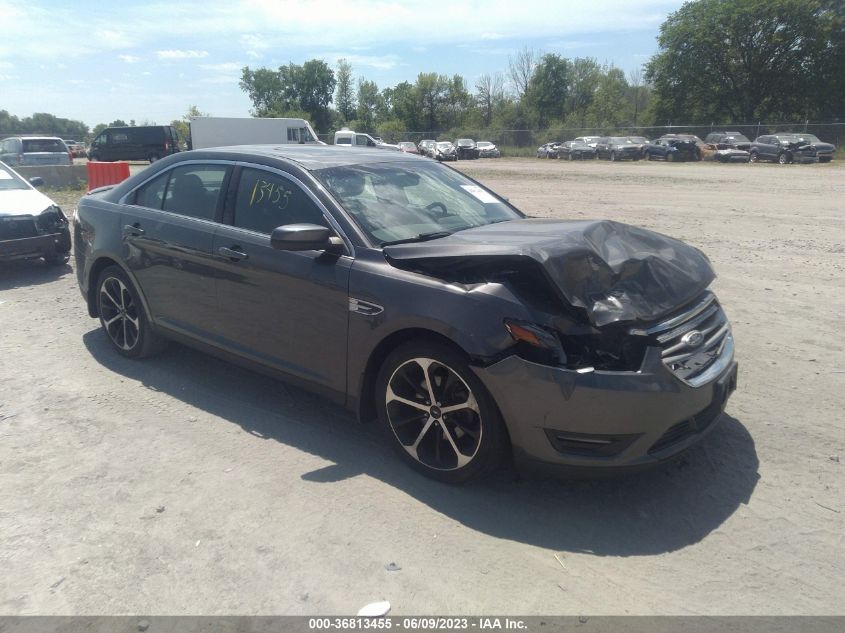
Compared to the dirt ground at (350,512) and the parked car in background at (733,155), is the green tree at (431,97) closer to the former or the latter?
the parked car in background at (733,155)

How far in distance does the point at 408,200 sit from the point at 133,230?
89.9 inches

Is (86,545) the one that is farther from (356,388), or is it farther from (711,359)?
(711,359)

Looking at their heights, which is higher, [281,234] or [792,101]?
[792,101]

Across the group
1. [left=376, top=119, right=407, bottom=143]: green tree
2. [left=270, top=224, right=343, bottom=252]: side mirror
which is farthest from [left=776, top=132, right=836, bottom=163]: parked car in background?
[left=270, top=224, right=343, bottom=252]: side mirror

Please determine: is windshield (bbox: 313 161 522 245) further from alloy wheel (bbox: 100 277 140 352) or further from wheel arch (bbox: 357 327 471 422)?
alloy wheel (bbox: 100 277 140 352)

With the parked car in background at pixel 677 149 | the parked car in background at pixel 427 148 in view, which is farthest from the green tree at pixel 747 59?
the parked car in background at pixel 427 148

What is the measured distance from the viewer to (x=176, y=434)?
165 inches

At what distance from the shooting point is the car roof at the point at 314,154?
173 inches

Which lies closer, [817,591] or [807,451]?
[817,591]

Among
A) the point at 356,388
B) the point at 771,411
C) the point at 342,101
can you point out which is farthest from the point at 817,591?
the point at 342,101

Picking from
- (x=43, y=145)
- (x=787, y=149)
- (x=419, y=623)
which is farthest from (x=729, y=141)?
(x=419, y=623)

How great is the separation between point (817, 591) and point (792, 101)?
63.9 metres

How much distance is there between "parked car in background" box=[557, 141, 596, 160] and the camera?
4744 centimetres

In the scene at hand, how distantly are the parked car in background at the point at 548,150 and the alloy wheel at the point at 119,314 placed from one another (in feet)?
165
